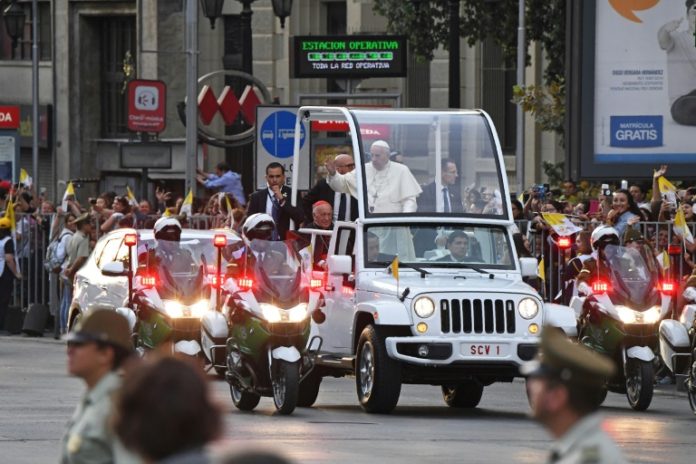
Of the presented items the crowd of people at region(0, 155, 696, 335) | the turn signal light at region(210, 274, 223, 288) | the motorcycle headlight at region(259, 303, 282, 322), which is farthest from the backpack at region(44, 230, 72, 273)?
the motorcycle headlight at region(259, 303, 282, 322)

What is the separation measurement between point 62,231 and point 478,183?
38.5 ft

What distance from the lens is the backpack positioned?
2938 cm

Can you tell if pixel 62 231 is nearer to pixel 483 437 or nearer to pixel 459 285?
pixel 459 285

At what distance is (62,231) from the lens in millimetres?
29875

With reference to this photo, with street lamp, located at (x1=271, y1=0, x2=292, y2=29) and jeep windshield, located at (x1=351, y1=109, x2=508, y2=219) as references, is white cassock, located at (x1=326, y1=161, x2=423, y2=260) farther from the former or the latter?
street lamp, located at (x1=271, y1=0, x2=292, y2=29)

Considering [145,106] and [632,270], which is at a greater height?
[145,106]

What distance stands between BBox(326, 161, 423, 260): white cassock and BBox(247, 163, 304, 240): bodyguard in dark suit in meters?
1.22

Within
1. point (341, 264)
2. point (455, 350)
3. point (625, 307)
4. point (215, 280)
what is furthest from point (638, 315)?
point (215, 280)

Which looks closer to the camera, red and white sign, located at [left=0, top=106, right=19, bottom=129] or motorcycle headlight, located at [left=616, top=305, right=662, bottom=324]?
motorcycle headlight, located at [left=616, top=305, right=662, bottom=324]

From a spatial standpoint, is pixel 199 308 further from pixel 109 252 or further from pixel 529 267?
pixel 109 252

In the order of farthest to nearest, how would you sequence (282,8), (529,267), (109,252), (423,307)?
(282,8) → (109,252) → (529,267) → (423,307)

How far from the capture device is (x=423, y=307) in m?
17.2

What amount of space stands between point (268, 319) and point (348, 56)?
12996 millimetres

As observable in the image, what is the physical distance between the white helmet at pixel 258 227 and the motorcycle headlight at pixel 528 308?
2.20 m
